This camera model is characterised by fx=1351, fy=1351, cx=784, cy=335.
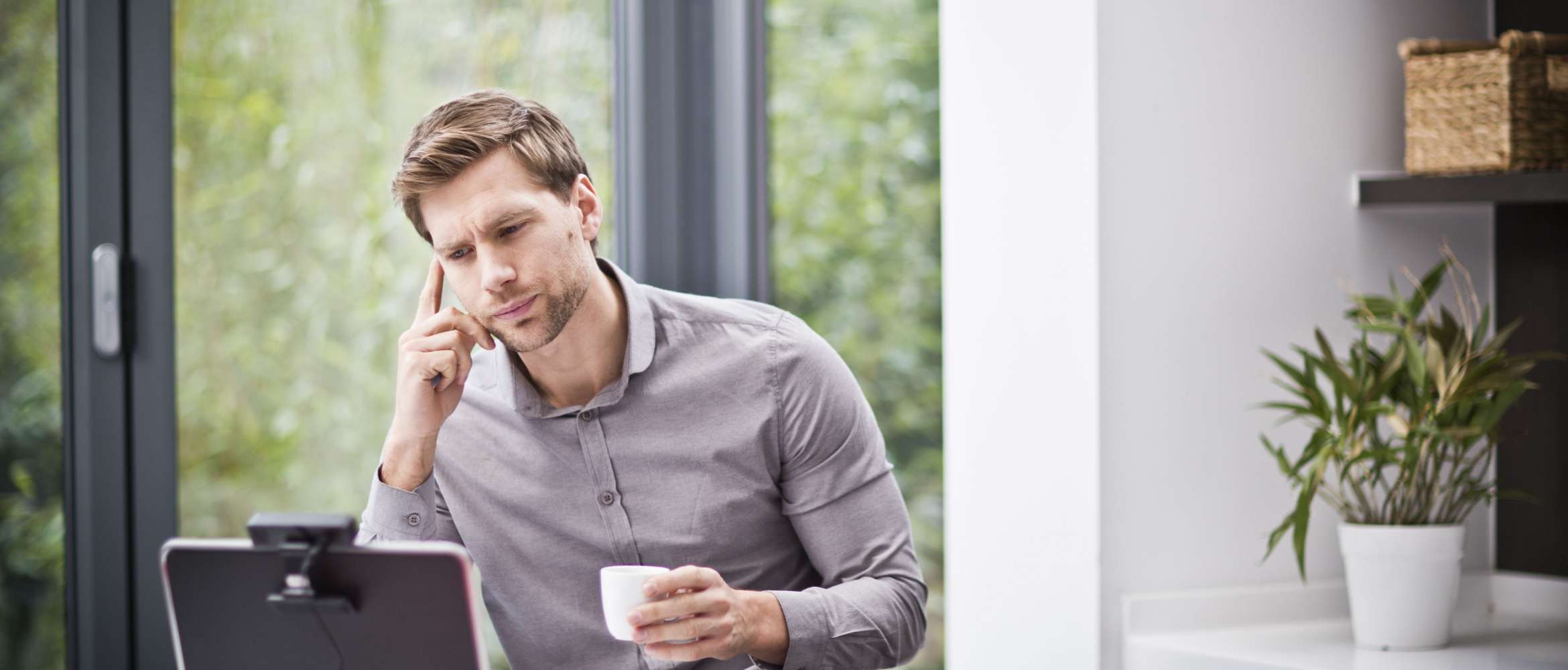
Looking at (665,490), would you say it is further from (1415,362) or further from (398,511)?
(1415,362)

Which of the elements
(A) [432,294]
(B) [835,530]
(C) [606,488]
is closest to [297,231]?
(A) [432,294]

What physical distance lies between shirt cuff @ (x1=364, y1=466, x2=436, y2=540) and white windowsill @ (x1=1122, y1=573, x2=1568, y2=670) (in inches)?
40.9

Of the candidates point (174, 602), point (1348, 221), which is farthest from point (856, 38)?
point (174, 602)

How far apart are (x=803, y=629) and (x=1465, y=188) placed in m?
1.32

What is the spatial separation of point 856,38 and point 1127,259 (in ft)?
5.93

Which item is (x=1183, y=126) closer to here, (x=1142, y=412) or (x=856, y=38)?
(x=1142, y=412)

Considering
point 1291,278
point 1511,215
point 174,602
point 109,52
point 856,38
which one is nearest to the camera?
point 174,602

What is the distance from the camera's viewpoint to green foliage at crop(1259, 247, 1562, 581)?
6.37 feet

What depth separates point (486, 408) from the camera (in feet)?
5.46

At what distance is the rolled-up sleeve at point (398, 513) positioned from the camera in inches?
59.7

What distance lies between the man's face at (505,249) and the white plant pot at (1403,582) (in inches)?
48.4

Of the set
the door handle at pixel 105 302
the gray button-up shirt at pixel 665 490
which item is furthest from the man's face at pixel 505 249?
the door handle at pixel 105 302

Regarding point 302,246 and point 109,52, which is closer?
point 109,52

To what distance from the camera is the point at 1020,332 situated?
2096mm
